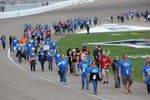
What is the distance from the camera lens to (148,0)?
11806cm

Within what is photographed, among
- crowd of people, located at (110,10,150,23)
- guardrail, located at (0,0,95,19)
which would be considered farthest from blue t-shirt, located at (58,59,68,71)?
guardrail, located at (0,0,95,19)

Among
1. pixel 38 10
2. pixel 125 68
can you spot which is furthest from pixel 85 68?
pixel 38 10

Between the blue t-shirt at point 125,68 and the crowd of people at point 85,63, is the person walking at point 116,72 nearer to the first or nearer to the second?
the crowd of people at point 85,63

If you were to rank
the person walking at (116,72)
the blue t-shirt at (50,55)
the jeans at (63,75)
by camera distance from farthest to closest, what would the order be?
the blue t-shirt at (50,55), the jeans at (63,75), the person walking at (116,72)

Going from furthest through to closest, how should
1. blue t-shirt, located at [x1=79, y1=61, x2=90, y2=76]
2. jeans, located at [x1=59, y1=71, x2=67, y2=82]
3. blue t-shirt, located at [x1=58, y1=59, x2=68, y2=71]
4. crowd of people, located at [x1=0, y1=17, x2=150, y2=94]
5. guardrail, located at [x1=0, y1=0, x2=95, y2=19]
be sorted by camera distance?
guardrail, located at [x1=0, y1=0, x2=95, y2=19]
jeans, located at [x1=59, y1=71, x2=67, y2=82]
blue t-shirt, located at [x1=58, y1=59, x2=68, y2=71]
blue t-shirt, located at [x1=79, y1=61, x2=90, y2=76]
crowd of people, located at [x1=0, y1=17, x2=150, y2=94]

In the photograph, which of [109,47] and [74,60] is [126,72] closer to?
[74,60]

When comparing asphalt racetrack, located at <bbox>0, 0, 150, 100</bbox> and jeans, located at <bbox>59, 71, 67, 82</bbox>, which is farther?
jeans, located at <bbox>59, 71, 67, 82</bbox>

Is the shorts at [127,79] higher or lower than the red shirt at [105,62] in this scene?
lower

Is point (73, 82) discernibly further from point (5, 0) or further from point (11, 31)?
point (5, 0)

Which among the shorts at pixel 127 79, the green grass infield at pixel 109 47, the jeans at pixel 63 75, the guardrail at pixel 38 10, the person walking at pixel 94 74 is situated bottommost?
the green grass infield at pixel 109 47

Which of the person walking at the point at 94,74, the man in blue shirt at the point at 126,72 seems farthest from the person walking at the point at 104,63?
the person walking at the point at 94,74

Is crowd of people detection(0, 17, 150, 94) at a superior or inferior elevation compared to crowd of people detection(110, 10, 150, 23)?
superior

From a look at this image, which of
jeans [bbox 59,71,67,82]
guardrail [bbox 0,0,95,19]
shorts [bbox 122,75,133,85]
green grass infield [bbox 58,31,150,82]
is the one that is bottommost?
green grass infield [bbox 58,31,150,82]

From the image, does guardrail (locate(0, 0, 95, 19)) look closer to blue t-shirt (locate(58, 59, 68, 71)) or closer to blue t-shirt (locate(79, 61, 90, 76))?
blue t-shirt (locate(58, 59, 68, 71))
